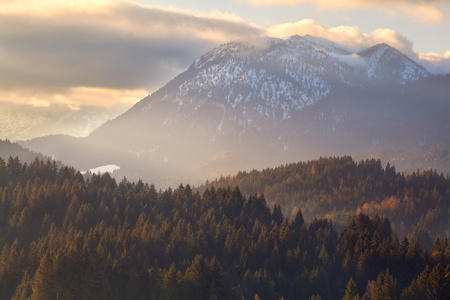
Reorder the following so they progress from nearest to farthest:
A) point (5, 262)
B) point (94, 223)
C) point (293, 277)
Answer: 1. point (5, 262)
2. point (293, 277)
3. point (94, 223)

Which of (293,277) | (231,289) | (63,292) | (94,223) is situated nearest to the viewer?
(63,292)

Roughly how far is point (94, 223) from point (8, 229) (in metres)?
23.9

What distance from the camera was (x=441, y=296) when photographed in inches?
5812

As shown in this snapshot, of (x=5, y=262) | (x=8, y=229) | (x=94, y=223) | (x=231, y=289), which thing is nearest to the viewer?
(x=231, y=289)

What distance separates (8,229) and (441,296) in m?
109

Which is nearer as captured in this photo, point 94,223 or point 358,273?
point 358,273

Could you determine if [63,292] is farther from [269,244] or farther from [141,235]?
[269,244]

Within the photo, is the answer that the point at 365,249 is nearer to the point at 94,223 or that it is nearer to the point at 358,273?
the point at 358,273

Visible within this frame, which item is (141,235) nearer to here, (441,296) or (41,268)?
(41,268)

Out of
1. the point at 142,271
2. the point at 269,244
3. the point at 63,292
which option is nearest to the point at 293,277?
the point at 269,244

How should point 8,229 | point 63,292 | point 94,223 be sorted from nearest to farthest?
point 63,292, point 8,229, point 94,223

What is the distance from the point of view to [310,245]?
19988cm

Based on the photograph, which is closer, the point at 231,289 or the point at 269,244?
the point at 231,289

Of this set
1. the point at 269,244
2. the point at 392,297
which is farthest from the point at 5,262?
the point at 392,297
